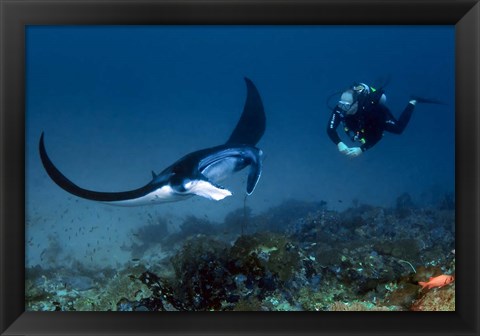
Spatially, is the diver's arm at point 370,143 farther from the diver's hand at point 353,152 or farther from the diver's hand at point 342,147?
the diver's hand at point 342,147

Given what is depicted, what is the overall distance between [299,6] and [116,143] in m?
2.48

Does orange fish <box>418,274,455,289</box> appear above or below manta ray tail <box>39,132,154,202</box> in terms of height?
below

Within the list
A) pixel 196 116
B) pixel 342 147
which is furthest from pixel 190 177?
pixel 342 147

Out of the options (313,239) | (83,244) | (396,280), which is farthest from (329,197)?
(83,244)

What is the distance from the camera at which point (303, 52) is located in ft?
16.1

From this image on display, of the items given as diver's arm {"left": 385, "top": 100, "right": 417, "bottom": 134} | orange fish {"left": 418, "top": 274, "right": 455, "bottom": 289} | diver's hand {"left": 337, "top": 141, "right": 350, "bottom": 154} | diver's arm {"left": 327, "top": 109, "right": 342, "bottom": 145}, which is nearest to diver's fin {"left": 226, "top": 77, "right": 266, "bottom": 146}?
diver's arm {"left": 327, "top": 109, "right": 342, "bottom": 145}

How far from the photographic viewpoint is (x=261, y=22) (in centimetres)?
286

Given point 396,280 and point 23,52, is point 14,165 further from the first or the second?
point 396,280

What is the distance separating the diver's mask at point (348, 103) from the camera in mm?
4395

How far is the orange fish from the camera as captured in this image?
11.2ft

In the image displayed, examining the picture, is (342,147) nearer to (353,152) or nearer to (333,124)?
(353,152)

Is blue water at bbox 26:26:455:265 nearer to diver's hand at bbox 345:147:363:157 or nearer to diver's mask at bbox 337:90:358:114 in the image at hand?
diver's hand at bbox 345:147:363:157

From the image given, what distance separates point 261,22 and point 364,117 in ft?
7.51

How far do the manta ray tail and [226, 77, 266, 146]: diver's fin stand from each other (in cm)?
126
